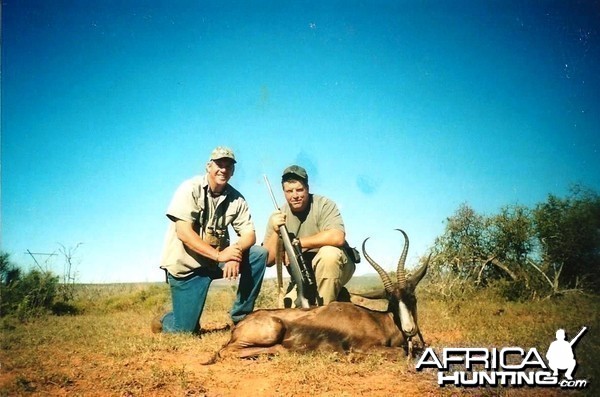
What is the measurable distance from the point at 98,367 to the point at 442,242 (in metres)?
10.5

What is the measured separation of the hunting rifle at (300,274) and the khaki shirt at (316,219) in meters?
0.53

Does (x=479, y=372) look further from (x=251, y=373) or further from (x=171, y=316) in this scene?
(x=171, y=316)

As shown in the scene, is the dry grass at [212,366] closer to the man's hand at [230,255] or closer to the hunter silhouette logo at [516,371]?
the hunter silhouette logo at [516,371]

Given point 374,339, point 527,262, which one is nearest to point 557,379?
point 374,339

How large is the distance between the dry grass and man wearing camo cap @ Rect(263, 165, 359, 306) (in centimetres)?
138

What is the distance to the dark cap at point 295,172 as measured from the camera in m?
6.18

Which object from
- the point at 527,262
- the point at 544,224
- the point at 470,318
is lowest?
the point at 470,318

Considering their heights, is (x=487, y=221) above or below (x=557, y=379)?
above

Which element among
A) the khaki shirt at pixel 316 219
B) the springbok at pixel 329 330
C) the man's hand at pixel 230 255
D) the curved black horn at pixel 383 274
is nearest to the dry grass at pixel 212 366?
the springbok at pixel 329 330

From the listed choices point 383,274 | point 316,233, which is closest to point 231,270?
point 316,233

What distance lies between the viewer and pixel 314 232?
6.39 metres

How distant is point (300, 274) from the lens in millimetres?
5578

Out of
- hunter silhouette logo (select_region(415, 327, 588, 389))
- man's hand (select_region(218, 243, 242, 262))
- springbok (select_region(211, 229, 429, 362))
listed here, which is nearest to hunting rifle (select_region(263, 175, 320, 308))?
man's hand (select_region(218, 243, 242, 262))

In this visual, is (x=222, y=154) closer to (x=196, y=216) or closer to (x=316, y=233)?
(x=196, y=216)
